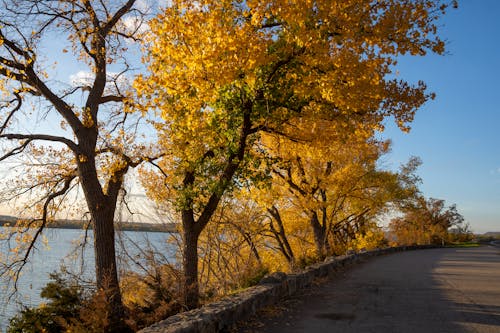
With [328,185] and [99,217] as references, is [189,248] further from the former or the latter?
[328,185]

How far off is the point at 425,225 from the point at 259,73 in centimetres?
4593

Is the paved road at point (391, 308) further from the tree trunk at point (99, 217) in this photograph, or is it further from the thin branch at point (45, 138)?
the thin branch at point (45, 138)

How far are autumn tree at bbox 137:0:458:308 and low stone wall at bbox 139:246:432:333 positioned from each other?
1.77 meters

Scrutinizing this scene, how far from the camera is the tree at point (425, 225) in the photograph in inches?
1751

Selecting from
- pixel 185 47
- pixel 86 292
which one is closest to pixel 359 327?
pixel 86 292

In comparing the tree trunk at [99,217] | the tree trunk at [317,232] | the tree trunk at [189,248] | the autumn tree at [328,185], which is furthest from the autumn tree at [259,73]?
the tree trunk at [317,232]

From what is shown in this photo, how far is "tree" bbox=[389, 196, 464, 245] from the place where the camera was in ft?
146

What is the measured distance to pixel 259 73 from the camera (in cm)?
980

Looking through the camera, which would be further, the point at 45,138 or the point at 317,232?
the point at 317,232

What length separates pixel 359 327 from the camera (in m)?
6.77

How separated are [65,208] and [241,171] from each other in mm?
5718

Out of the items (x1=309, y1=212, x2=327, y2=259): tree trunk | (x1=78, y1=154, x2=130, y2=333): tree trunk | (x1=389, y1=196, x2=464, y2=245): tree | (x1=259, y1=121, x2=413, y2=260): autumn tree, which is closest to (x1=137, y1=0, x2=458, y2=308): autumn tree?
(x1=78, y1=154, x2=130, y2=333): tree trunk

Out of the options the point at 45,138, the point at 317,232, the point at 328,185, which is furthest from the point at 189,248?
the point at 317,232

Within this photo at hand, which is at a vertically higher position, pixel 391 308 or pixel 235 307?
pixel 235 307
